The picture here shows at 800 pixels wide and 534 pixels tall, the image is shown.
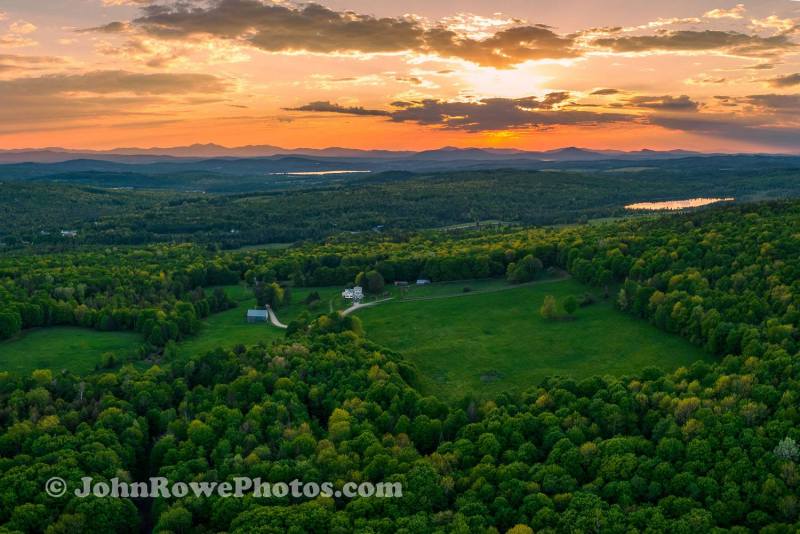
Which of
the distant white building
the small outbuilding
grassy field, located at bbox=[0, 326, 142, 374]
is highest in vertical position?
the distant white building

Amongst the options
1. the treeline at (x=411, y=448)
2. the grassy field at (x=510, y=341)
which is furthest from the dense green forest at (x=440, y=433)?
the grassy field at (x=510, y=341)

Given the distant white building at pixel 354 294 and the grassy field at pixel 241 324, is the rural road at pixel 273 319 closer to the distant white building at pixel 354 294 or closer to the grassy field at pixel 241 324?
the grassy field at pixel 241 324

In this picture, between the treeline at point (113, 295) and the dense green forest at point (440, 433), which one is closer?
the dense green forest at point (440, 433)

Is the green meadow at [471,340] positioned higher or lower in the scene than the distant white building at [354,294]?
lower

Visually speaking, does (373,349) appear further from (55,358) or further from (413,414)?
(55,358)

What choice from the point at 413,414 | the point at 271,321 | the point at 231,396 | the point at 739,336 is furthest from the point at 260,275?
the point at 739,336

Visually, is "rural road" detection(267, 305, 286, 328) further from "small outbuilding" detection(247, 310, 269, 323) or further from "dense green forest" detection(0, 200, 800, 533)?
"dense green forest" detection(0, 200, 800, 533)

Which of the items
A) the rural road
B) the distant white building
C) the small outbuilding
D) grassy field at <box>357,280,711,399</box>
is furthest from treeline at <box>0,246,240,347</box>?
grassy field at <box>357,280,711,399</box>
